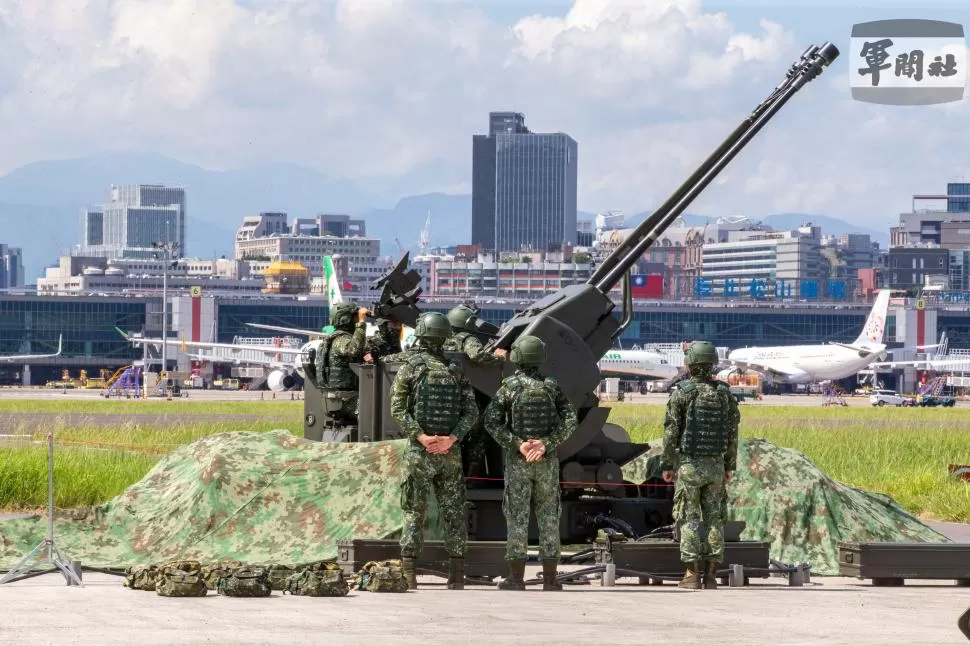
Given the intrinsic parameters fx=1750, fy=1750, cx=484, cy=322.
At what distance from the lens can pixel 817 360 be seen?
123 m

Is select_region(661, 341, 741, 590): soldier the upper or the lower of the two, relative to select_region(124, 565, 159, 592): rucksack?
upper

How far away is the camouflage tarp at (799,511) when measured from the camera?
1623 cm

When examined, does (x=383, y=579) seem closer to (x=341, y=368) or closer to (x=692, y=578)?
(x=692, y=578)

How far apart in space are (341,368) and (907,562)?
594 cm

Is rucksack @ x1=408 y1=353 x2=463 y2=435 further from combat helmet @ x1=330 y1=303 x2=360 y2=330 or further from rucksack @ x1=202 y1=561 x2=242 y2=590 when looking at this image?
combat helmet @ x1=330 y1=303 x2=360 y2=330

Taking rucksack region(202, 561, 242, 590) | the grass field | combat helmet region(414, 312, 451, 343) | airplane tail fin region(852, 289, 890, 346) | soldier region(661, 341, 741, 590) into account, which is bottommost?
the grass field

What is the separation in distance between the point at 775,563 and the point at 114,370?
502ft

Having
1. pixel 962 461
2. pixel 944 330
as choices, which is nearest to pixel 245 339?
pixel 944 330

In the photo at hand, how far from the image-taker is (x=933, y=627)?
36.3ft

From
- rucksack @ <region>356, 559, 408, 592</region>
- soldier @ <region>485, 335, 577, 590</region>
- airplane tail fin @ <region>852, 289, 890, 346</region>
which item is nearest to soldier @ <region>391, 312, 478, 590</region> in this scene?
rucksack @ <region>356, 559, 408, 592</region>

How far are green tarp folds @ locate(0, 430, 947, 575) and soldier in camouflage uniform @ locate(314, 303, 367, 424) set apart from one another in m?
0.97

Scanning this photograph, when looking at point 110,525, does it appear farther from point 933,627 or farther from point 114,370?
point 114,370

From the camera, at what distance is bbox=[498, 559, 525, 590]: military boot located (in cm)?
1341

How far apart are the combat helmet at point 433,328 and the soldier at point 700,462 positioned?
1885 millimetres
